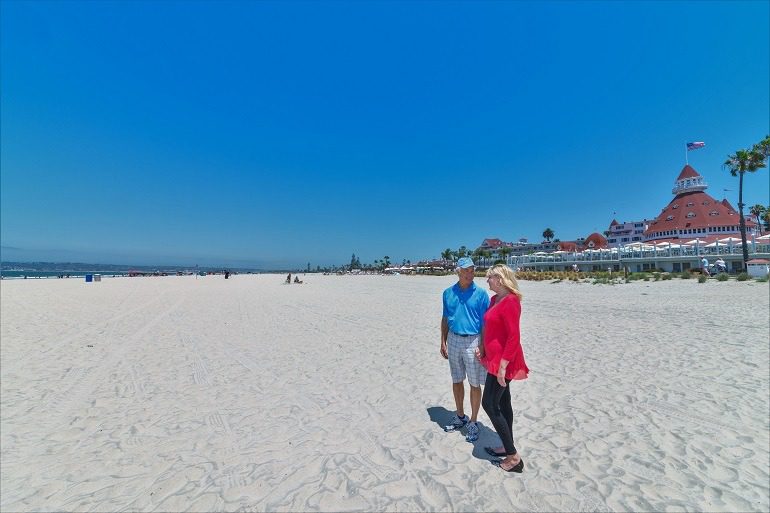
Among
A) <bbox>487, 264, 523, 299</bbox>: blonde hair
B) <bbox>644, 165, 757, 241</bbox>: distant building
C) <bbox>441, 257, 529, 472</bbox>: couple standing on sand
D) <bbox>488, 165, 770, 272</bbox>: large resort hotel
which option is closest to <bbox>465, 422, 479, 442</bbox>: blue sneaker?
<bbox>441, 257, 529, 472</bbox>: couple standing on sand

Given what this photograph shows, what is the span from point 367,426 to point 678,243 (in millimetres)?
49520

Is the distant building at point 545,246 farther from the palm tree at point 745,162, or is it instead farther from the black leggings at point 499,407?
the black leggings at point 499,407

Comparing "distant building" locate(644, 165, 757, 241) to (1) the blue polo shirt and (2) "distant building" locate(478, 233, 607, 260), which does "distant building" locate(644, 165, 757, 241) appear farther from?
(1) the blue polo shirt

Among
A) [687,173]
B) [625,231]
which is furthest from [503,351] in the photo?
[625,231]

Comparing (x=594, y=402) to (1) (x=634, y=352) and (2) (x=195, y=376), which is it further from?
(2) (x=195, y=376)

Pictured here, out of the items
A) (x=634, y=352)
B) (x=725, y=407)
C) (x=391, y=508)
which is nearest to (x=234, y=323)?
(x=391, y=508)

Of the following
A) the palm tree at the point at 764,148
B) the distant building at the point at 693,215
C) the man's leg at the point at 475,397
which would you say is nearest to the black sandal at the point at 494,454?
the man's leg at the point at 475,397

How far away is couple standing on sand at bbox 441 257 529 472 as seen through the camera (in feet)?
9.43

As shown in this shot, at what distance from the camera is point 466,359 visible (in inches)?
137

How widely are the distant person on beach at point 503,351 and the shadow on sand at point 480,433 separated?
32 centimetres

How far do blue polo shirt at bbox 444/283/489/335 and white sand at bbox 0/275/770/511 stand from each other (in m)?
1.32

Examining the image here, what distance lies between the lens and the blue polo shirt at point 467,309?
11.2 feet

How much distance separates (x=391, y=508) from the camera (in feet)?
9.13

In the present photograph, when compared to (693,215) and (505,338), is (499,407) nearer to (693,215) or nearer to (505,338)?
(505,338)
